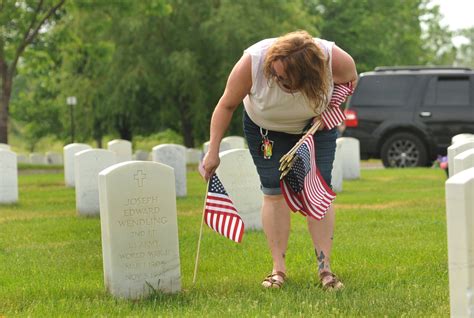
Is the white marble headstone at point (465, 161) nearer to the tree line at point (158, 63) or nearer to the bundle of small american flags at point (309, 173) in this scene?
the bundle of small american flags at point (309, 173)

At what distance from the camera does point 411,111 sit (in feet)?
72.0

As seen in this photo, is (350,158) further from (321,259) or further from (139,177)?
(139,177)

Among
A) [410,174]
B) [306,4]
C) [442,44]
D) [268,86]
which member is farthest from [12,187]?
[442,44]

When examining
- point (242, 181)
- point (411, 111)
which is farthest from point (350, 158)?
point (242, 181)

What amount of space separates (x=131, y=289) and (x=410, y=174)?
14196 millimetres

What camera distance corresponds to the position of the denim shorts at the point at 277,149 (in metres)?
6.87

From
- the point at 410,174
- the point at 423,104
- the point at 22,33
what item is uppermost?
the point at 22,33

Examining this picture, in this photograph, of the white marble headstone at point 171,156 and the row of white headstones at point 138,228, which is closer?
the row of white headstones at point 138,228

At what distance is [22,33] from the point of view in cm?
2891

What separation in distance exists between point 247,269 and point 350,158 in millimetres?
11979

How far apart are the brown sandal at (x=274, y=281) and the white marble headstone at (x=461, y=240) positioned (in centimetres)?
213

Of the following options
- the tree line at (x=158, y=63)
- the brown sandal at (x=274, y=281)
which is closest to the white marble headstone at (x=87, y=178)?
the brown sandal at (x=274, y=281)

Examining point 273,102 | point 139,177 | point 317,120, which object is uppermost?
point 273,102

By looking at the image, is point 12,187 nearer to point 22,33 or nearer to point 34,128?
point 22,33
